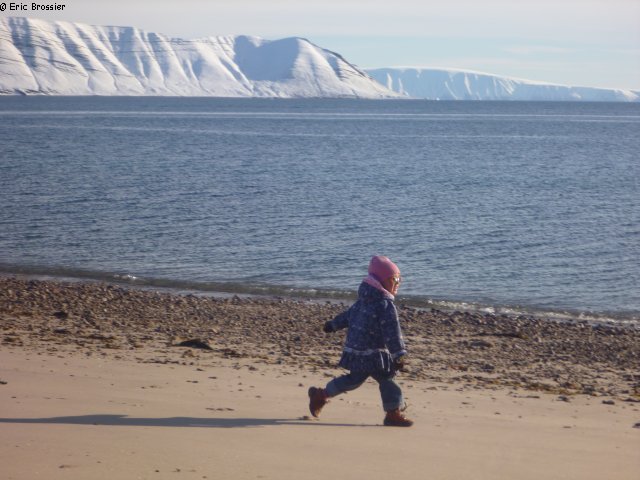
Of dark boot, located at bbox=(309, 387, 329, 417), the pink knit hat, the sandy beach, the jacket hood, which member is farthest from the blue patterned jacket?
the sandy beach

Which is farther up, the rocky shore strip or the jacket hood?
the jacket hood

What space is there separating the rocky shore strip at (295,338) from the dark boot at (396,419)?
194 centimetres

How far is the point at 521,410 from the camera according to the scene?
8148 mm

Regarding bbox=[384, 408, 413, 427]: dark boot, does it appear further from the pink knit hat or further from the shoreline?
the shoreline

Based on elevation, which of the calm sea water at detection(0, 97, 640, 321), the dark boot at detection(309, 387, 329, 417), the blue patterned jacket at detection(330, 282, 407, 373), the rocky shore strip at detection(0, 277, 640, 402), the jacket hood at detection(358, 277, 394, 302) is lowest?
the calm sea water at detection(0, 97, 640, 321)

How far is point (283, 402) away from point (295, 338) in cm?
406

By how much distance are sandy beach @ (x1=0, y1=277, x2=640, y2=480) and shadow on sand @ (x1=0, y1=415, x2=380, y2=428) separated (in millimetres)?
16

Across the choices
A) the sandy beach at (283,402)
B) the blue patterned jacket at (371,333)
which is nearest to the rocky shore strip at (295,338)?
the sandy beach at (283,402)

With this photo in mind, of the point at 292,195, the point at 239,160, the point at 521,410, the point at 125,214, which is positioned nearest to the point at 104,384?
the point at 521,410

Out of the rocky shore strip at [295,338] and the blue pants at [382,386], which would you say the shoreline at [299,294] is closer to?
the rocky shore strip at [295,338]

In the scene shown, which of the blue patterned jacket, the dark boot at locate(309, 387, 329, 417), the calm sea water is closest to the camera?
the blue patterned jacket

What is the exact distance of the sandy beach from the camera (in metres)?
6.14

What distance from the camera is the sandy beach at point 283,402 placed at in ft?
20.1

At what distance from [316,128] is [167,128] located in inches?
728
